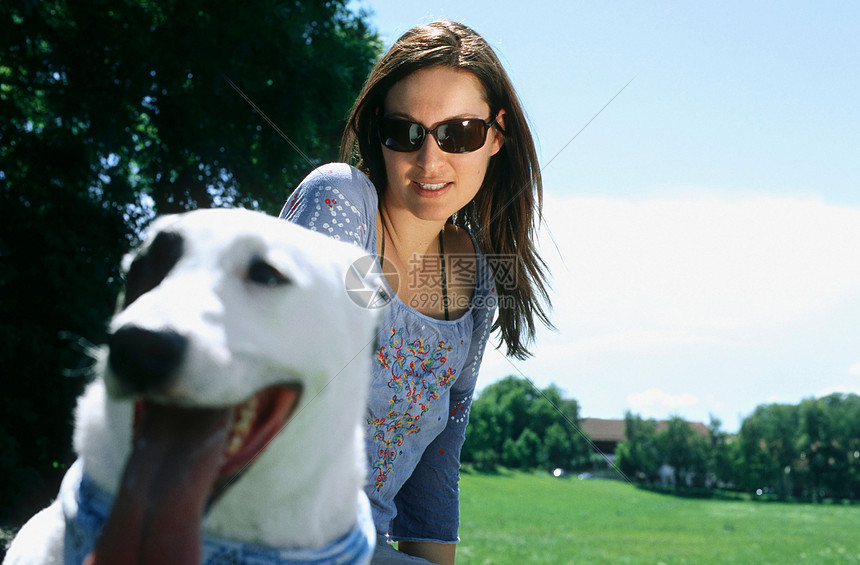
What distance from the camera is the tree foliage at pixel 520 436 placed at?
5966 cm

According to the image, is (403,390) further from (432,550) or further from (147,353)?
(147,353)

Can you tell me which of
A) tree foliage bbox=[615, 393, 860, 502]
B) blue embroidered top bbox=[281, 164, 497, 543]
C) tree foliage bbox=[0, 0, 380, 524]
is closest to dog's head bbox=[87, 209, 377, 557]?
blue embroidered top bbox=[281, 164, 497, 543]

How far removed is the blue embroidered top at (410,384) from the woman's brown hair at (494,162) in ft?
0.57

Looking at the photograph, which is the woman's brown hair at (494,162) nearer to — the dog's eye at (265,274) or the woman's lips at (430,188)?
the woman's lips at (430,188)

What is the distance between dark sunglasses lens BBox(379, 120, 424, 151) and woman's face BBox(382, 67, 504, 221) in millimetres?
20

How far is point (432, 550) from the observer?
114 inches

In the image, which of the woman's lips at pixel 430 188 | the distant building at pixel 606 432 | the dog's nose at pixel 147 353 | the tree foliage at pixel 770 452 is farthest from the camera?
the distant building at pixel 606 432

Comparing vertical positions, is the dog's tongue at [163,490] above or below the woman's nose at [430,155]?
below

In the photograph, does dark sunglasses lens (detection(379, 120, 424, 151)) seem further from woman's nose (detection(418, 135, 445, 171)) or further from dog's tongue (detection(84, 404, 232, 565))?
dog's tongue (detection(84, 404, 232, 565))

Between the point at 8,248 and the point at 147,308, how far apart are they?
8.48 meters

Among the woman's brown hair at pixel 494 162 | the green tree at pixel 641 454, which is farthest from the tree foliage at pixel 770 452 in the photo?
the woman's brown hair at pixel 494 162

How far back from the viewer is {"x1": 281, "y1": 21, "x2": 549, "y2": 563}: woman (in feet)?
7.67

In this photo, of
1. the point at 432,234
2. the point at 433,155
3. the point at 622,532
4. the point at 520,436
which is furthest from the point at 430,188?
the point at 520,436

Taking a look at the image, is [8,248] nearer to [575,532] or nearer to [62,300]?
[62,300]
